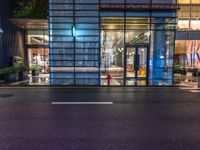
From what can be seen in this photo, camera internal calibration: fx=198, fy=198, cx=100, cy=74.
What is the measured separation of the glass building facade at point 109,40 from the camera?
15055 millimetres

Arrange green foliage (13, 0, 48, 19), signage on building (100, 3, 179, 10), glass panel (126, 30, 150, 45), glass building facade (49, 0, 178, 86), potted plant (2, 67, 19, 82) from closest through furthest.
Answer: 1. signage on building (100, 3, 179, 10)
2. glass building facade (49, 0, 178, 86)
3. glass panel (126, 30, 150, 45)
4. potted plant (2, 67, 19, 82)
5. green foliage (13, 0, 48, 19)

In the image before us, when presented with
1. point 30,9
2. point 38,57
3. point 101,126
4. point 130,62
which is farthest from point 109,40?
point 38,57

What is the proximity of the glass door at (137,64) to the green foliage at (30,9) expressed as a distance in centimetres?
971

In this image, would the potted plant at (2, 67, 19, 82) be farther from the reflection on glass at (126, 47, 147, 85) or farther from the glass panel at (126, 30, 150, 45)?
the glass panel at (126, 30, 150, 45)

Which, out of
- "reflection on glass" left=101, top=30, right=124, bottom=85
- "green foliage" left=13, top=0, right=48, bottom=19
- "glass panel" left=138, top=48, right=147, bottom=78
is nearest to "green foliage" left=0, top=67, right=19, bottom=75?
"green foliage" left=13, top=0, right=48, bottom=19

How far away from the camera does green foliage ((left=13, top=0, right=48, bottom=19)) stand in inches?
744

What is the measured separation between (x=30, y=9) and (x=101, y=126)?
1680 cm

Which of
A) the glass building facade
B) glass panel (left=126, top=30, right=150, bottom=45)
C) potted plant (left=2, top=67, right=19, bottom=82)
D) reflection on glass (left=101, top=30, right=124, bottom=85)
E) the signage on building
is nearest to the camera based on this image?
the signage on building

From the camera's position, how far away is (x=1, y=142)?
4.46m

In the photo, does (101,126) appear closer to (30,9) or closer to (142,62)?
(142,62)

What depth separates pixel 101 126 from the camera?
5562 mm

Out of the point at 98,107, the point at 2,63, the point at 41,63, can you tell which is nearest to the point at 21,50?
the point at 41,63

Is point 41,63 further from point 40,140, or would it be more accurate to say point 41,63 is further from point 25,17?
point 40,140

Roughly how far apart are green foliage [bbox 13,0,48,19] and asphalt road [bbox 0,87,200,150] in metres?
13.0
